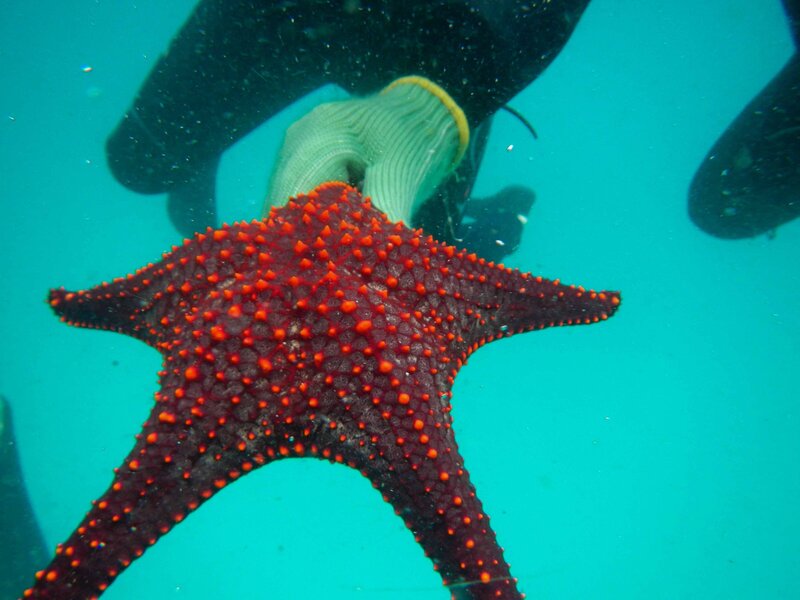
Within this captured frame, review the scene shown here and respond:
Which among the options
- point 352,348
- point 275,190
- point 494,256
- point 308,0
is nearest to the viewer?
point 352,348

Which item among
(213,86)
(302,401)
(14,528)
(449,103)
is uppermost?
(213,86)

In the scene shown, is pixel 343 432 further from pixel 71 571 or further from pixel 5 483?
pixel 5 483

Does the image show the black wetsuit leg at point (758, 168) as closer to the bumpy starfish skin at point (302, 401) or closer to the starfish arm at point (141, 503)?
the bumpy starfish skin at point (302, 401)

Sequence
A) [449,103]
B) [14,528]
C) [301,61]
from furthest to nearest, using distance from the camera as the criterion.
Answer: [14,528], [301,61], [449,103]

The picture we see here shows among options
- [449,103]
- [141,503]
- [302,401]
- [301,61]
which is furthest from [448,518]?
[301,61]

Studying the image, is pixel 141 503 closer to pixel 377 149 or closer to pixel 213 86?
pixel 377 149

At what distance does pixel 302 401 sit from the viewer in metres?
2.23

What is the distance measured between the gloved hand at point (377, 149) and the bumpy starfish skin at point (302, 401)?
1024 mm

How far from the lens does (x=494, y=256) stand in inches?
308

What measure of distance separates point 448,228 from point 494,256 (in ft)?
8.78

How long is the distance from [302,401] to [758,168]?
8066 mm

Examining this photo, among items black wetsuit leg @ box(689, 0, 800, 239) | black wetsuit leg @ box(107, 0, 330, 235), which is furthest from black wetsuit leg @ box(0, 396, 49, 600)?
black wetsuit leg @ box(689, 0, 800, 239)

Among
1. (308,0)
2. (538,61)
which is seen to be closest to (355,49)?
(308,0)

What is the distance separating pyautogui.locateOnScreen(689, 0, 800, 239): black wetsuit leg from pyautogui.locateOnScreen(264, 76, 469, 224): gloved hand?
435 centimetres
